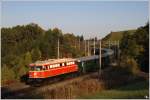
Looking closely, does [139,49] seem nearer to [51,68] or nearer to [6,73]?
[51,68]

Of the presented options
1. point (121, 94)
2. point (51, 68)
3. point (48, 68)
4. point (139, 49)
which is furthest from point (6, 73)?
point (139, 49)

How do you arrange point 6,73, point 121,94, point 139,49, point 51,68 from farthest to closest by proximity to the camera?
1. point 139,49
2. point 51,68
3. point 6,73
4. point 121,94

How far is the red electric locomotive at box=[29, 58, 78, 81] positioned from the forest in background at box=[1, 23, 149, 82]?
2.27 metres

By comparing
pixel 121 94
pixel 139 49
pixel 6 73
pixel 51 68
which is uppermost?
pixel 139 49

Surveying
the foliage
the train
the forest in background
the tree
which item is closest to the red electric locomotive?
the train

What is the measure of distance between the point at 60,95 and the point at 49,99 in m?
1.27

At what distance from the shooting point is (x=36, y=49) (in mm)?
39688

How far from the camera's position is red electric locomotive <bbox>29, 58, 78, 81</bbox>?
3164cm

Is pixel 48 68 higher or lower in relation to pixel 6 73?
higher

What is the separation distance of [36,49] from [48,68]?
7.58m

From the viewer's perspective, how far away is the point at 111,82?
30.0 metres

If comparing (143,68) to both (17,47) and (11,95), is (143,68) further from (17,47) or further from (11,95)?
(11,95)

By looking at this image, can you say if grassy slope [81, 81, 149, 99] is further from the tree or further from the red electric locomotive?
the tree

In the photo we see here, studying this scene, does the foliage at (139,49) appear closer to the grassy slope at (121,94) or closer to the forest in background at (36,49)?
the forest in background at (36,49)
